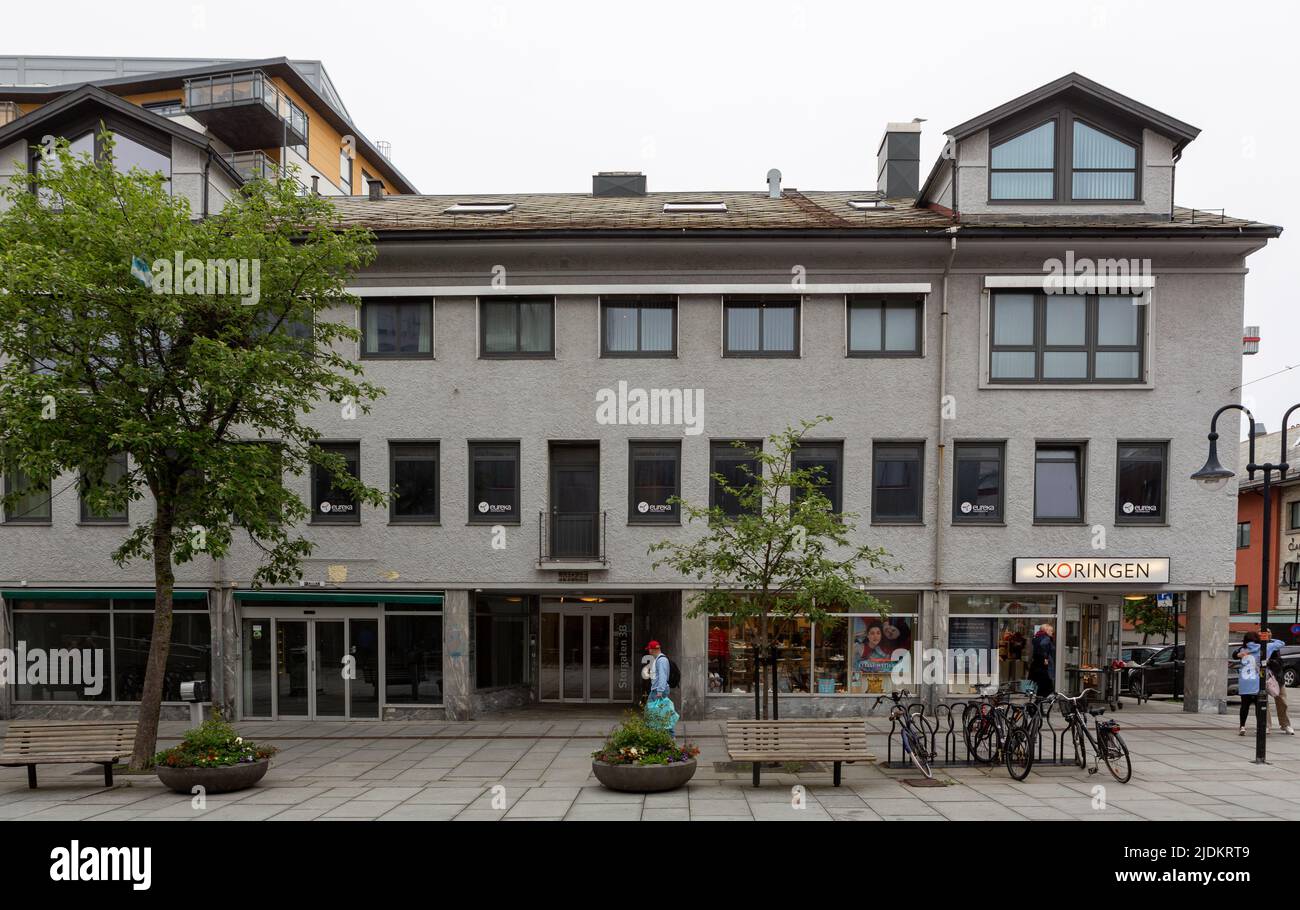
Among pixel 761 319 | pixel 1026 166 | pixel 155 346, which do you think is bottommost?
pixel 155 346

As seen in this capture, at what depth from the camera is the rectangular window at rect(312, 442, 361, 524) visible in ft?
59.7

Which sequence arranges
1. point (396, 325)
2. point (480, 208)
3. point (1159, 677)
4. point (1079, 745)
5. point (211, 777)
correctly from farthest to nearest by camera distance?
point (480, 208), point (1159, 677), point (396, 325), point (1079, 745), point (211, 777)

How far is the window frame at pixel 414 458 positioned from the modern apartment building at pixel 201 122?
5.93m

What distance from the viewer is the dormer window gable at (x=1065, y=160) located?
18.4m

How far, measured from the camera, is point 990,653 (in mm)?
17953

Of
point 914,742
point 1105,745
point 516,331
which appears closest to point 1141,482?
point 1105,745

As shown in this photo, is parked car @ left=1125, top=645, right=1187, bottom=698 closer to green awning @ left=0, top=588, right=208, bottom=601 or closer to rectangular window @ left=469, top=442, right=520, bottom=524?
rectangular window @ left=469, top=442, right=520, bottom=524

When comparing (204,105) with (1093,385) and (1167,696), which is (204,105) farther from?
(1167,696)

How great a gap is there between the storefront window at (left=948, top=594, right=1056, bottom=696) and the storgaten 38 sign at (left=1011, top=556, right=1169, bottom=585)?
2.36 ft

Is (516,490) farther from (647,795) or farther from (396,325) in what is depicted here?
(647,795)

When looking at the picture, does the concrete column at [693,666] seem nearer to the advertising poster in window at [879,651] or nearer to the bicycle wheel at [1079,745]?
the advertising poster in window at [879,651]

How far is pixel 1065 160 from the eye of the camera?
18.4m

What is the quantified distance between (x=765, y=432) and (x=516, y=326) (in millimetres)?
5664
